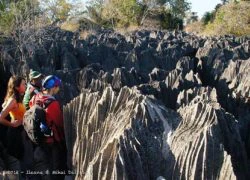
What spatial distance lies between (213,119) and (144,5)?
43.6 meters

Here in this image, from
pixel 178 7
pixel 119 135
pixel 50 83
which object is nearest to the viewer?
pixel 119 135

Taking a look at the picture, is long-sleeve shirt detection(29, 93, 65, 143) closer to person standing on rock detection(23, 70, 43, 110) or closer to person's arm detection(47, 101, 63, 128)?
person's arm detection(47, 101, 63, 128)

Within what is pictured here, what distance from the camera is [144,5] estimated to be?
45.3m

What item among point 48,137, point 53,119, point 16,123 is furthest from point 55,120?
point 16,123

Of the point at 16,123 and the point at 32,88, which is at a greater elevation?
the point at 32,88

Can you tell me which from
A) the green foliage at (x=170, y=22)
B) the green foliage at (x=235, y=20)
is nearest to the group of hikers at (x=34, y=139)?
the green foliage at (x=235, y=20)

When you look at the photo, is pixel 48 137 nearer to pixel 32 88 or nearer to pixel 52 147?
pixel 52 147

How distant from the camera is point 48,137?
138 inches

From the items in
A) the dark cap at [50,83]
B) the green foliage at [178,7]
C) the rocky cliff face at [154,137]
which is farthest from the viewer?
the green foliage at [178,7]

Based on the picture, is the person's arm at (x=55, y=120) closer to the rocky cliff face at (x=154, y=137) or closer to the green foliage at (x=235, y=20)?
the rocky cliff face at (x=154, y=137)

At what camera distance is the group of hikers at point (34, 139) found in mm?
3496

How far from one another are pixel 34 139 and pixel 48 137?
0.12m

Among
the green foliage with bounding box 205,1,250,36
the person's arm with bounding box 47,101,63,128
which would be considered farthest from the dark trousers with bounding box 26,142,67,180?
the green foliage with bounding box 205,1,250,36

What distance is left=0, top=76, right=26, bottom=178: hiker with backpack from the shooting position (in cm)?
386
